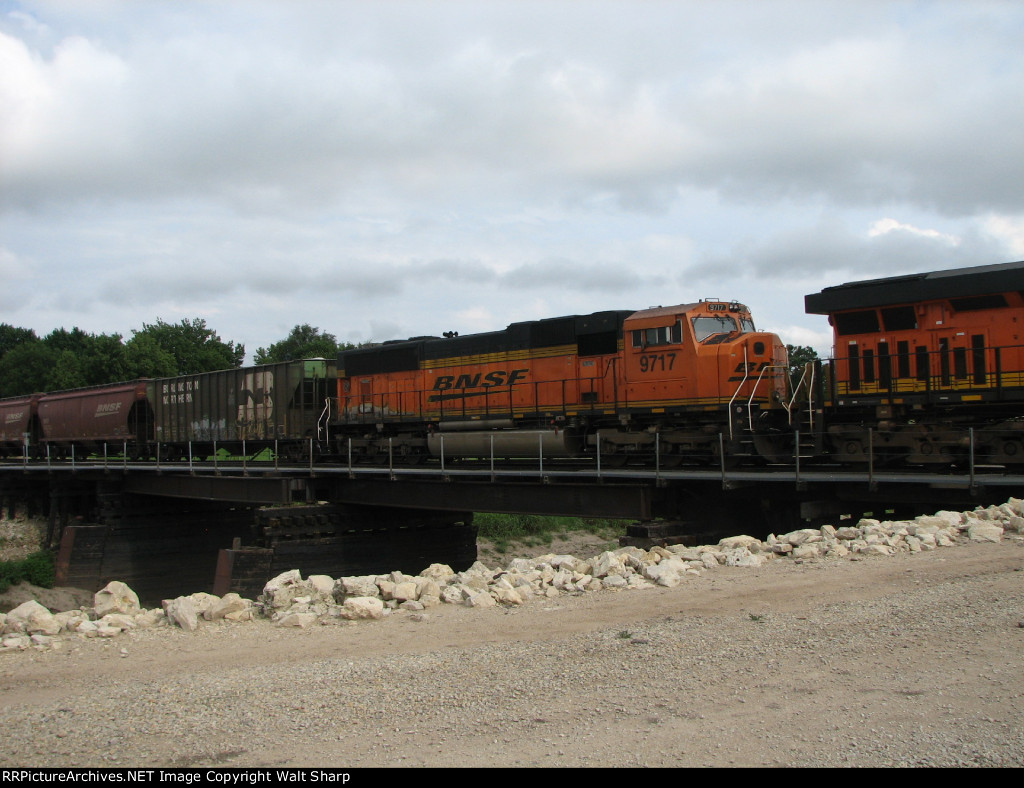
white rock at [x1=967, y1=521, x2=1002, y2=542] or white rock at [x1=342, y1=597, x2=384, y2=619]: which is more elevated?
white rock at [x1=967, y1=521, x2=1002, y2=542]

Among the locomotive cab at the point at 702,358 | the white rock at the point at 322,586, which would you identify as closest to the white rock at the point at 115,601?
the white rock at the point at 322,586

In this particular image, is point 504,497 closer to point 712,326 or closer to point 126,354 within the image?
point 712,326

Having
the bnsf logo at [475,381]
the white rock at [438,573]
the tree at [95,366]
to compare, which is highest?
the tree at [95,366]

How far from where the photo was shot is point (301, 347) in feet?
330

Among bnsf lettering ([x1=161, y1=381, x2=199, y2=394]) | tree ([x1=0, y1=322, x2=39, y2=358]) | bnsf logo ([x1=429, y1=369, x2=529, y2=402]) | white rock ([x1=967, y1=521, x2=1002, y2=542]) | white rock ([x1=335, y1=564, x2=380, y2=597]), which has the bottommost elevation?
white rock ([x1=335, y1=564, x2=380, y2=597])

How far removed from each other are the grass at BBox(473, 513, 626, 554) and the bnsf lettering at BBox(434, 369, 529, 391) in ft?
50.3

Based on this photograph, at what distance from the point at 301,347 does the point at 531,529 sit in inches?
2639

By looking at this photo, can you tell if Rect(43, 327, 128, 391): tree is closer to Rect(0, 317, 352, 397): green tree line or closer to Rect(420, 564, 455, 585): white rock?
Rect(0, 317, 352, 397): green tree line

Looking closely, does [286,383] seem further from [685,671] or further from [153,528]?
[685,671]

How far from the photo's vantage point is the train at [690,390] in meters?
15.1

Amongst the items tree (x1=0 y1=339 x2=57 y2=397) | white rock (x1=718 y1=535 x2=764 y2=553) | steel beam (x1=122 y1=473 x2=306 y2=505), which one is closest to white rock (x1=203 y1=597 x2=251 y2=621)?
white rock (x1=718 y1=535 x2=764 y2=553)

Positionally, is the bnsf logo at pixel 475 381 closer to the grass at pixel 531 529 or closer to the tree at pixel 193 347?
the grass at pixel 531 529

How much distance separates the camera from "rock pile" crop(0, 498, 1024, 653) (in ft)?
32.7
